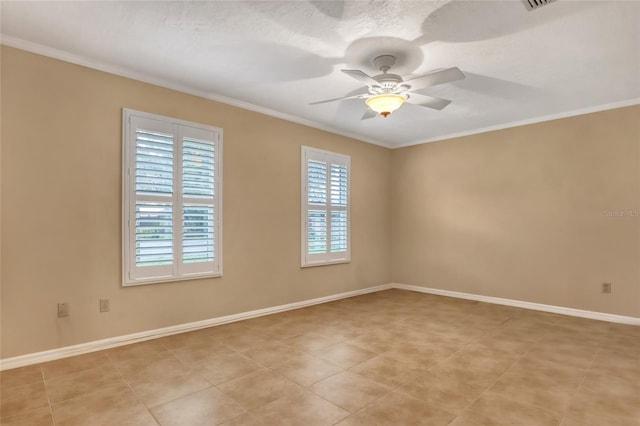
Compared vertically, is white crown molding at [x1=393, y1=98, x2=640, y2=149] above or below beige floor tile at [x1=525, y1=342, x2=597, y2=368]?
above

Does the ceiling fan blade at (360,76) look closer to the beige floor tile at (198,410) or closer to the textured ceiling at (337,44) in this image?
the textured ceiling at (337,44)

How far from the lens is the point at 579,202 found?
14.6ft

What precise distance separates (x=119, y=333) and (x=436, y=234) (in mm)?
4832

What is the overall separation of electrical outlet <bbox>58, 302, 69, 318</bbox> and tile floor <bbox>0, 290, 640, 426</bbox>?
384 mm

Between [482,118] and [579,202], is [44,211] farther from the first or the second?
[579,202]

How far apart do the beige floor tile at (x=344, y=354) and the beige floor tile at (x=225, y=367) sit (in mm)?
619

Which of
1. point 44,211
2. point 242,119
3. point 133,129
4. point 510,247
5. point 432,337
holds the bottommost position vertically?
point 432,337

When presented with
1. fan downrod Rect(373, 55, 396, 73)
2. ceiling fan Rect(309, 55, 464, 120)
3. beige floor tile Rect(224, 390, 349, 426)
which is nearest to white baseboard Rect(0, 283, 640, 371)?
beige floor tile Rect(224, 390, 349, 426)

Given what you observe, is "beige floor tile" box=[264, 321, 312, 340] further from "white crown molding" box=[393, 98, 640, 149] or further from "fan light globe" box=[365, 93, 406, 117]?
"white crown molding" box=[393, 98, 640, 149]

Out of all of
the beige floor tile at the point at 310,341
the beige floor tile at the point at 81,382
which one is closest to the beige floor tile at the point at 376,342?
the beige floor tile at the point at 310,341

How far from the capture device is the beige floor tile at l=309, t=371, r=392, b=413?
2266 mm

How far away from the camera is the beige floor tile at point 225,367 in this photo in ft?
8.64

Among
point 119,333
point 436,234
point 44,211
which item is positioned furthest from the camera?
point 436,234

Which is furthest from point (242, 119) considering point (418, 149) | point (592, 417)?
point (592, 417)
